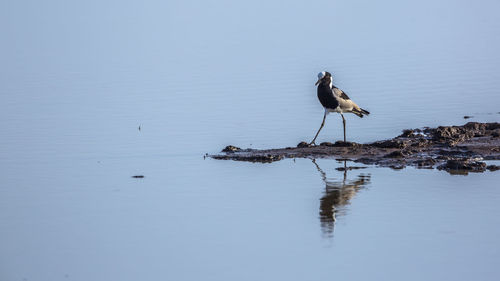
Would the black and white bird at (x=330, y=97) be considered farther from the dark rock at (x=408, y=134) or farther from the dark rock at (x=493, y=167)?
the dark rock at (x=493, y=167)

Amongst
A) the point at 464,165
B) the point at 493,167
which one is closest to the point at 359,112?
the point at 464,165

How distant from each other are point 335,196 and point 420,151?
110 inches

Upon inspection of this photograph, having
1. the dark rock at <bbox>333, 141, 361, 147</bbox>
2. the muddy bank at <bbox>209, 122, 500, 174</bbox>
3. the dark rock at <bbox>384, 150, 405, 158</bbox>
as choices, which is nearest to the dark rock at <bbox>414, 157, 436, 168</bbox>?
the muddy bank at <bbox>209, 122, 500, 174</bbox>

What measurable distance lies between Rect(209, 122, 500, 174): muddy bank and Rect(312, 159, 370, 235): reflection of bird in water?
2.88ft

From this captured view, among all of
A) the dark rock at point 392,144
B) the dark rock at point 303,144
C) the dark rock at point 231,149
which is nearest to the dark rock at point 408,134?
the dark rock at point 392,144

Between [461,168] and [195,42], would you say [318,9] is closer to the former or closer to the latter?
[195,42]

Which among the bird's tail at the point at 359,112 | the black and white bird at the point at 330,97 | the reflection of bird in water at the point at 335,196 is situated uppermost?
the black and white bird at the point at 330,97

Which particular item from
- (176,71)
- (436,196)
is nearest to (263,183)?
(436,196)

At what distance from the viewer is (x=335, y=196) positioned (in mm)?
12898

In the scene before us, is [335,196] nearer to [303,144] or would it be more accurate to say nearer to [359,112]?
[303,144]

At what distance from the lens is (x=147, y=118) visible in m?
18.7

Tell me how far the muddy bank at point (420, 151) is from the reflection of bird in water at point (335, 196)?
0.88 meters

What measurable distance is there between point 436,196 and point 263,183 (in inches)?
103

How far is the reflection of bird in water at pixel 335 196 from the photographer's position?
11859 millimetres
